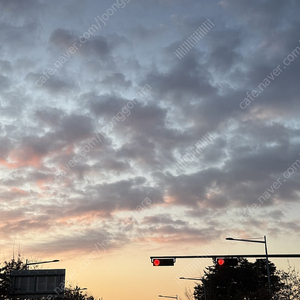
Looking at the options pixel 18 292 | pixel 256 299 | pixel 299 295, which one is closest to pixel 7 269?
pixel 18 292

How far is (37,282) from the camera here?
37.8m

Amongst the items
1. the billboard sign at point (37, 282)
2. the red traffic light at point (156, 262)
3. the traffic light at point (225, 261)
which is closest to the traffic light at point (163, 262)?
the red traffic light at point (156, 262)

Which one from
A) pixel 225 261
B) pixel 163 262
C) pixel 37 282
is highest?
pixel 163 262

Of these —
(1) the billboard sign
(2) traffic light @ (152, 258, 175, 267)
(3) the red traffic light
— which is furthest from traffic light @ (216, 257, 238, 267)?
(1) the billboard sign

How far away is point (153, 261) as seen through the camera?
117 feet

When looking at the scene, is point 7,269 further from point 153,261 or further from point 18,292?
point 153,261

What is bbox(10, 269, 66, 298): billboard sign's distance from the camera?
37.7 m

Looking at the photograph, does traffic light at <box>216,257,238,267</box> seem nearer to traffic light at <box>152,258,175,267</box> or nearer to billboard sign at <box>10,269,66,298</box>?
traffic light at <box>152,258,175,267</box>

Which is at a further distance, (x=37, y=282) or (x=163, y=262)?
(x=37, y=282)

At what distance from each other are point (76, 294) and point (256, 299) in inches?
2623

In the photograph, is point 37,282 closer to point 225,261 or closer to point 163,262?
point 163,262

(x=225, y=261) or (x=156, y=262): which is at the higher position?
(x=156, y=262)

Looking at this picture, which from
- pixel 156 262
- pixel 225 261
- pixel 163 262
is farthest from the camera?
pixel 156 262

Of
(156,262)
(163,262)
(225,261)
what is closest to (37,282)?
(156,262)
